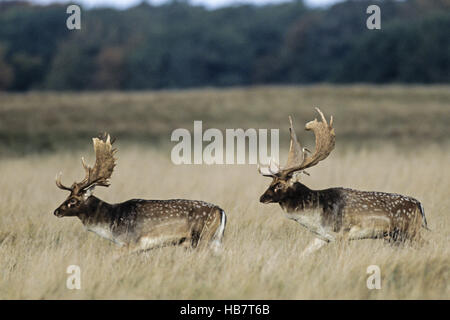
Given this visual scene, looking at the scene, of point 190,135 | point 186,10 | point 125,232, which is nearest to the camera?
point 125,232

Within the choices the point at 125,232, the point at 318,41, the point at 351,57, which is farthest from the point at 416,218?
the point at 318,41

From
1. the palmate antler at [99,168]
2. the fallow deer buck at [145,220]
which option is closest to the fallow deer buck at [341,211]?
the fallow deer buck at [145,220]

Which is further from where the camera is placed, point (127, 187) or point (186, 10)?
point (186, 10)

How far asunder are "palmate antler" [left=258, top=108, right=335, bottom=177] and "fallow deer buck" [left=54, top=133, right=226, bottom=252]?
2.58 ft

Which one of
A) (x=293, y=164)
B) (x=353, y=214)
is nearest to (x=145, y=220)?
(x=293, y=164)

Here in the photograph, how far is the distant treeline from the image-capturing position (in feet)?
166

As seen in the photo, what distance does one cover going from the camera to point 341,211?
6.93 m

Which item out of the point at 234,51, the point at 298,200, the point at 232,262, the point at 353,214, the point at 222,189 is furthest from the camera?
the point at 234,51

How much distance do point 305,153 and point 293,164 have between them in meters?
0.17

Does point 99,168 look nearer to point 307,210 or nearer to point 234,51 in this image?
point 307,210

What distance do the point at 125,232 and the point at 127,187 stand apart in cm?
584

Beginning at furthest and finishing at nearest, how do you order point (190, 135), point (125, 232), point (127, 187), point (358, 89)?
point (358, 89) → point (190, 135) → point (127, 187) → point (125, 232)

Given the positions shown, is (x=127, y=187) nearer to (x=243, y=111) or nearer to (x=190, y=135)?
(x=190, y=135)

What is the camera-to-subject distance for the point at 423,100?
93.2 feet
